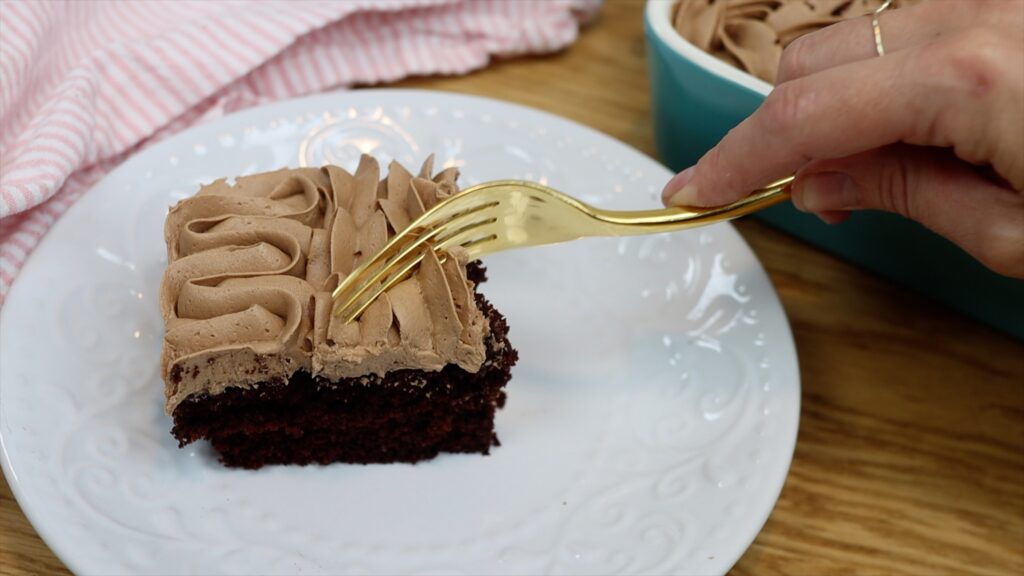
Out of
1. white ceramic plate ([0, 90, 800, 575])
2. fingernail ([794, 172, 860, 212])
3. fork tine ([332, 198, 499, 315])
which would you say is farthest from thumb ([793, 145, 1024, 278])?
fork tine ([332, 198, 499, 315])

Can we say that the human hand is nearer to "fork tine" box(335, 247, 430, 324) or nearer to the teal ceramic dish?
the teal ceramic dish

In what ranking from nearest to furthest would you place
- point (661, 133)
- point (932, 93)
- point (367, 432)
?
point (932, 93) < point (367, 432) < point (661, 133)

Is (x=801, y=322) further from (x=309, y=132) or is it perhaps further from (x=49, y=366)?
(x=49, y=366)

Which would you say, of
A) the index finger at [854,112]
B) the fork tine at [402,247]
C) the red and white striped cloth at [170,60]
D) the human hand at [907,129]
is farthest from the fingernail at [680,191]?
the red and white striped cloth at [170,60]

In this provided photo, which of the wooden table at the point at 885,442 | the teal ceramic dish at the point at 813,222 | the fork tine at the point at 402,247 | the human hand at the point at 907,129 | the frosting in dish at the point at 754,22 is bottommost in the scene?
the wooden table at the point at 885,442

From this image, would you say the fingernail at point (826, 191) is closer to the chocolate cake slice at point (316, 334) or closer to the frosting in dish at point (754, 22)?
the frosting in dish at point (754, 22)

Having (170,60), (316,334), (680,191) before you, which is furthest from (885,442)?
(170,60)

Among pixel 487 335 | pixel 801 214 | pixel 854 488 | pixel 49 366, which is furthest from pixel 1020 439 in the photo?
pixel 49 366
